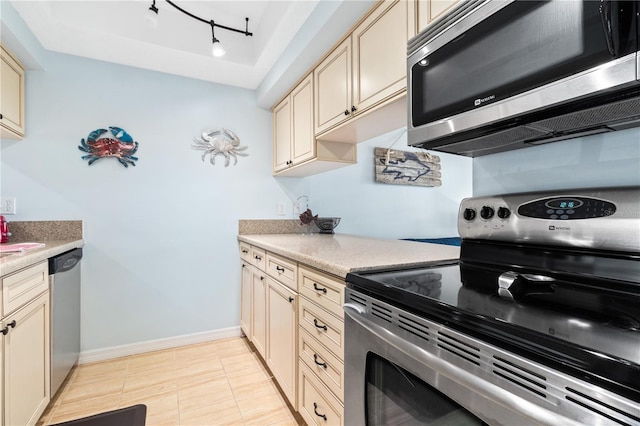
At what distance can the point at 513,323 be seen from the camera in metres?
0.57

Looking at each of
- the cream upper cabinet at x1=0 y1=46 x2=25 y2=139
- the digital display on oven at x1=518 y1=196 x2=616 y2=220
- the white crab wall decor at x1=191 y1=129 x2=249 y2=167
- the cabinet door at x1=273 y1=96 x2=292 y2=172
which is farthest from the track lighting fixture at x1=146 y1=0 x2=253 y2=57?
the digital display on oven at x1=518 y1=196 x2=616 y2=220

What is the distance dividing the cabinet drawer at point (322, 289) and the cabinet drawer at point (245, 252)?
107 cm

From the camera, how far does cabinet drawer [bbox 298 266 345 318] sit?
3.84 feet

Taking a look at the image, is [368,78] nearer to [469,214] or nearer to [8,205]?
[469,214]

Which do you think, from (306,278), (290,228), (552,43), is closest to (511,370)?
(552,43)

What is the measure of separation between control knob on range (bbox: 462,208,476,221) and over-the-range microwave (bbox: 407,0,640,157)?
9.5 inches

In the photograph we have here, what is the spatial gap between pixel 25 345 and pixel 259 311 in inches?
47.5

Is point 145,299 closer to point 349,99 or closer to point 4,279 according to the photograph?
point 4,279

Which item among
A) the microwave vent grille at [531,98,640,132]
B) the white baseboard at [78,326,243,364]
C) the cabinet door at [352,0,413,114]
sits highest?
the cabinet door at [352,0,413,114]

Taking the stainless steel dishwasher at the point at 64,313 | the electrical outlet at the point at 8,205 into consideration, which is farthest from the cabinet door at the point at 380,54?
the electrical outlet at the point at 8,205

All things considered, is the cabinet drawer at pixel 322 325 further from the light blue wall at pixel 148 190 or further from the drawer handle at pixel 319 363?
the light blue wall at pixel 148 190

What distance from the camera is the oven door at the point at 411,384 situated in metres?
0.58

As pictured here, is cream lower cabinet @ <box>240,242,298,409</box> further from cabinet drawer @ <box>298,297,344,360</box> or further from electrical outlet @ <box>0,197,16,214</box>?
electrical outlet @ <box>0,197,16,214</box>

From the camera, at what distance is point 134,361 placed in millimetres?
2334
